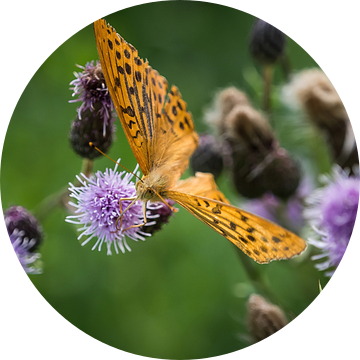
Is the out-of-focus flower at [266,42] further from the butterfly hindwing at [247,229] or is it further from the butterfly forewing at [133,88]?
the butterfly hindwing at [247,229]

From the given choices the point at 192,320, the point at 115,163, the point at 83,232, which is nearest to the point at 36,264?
the point at 83,232

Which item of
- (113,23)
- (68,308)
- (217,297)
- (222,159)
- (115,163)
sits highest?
(113,23)

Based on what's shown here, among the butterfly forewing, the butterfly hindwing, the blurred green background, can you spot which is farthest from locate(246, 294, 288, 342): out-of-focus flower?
the butterfly forewing

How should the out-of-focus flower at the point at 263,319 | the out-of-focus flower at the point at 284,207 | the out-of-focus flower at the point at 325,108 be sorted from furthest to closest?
1. the out-of-focus flower at the point at 284,207
2. the out-of-focus flower at the point at 325,108
3. the out-of-focus flower at the point at 263,319

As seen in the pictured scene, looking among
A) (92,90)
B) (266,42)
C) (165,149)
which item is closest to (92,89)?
(92,90)

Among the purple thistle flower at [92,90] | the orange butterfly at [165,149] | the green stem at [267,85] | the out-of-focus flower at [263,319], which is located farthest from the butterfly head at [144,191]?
the green stem at [267,85]

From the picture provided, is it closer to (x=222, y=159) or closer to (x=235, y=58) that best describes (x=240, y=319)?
(x=222, y=159)
